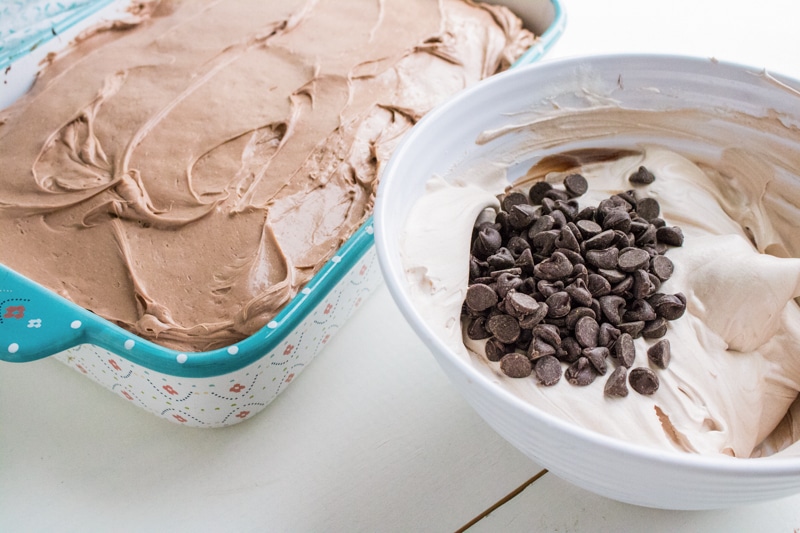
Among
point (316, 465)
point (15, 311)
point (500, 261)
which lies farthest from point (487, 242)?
point (15, 311)

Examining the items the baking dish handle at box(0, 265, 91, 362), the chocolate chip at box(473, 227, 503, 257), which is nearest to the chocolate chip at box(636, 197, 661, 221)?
the chocolate chip at box(473, 227, 503, 257)

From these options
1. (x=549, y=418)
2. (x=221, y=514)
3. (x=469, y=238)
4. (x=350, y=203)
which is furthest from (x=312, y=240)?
(x=549, y=418)

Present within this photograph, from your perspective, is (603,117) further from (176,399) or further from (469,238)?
(176,399)

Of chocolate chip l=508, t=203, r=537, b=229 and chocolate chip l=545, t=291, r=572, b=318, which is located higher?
chocolate chip l=508, t=203, r=537, b=229

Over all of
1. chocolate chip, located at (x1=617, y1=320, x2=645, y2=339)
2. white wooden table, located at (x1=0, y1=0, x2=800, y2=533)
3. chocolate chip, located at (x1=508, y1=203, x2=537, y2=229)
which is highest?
chocolate chip, located at (x1=508, y1=203, x2=537, y2=229)

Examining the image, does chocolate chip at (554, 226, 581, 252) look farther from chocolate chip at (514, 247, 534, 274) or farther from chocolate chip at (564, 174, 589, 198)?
chocolate chip at (564, 174, 589, 198)

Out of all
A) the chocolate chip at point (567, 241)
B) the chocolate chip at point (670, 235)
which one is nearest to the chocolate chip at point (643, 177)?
the chocolate chip at point (670, 235)

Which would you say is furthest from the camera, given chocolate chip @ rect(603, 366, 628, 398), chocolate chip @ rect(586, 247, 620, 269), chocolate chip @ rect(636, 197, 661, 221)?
chocolate chip @ rect(636, 197, 661, 221)
